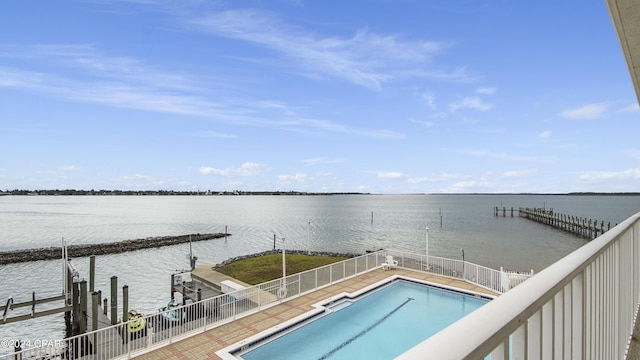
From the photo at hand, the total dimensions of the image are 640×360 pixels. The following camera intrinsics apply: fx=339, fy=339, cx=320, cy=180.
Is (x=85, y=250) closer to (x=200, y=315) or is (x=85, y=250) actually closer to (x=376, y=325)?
(x=200, y=315)

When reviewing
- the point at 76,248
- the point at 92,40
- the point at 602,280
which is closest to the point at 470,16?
the point at 602,280

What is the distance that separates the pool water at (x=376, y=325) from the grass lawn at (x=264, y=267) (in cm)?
1009

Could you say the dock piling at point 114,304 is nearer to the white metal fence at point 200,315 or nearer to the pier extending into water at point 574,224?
the white metal fence at point 200,315

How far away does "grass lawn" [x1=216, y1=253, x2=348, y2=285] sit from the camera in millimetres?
24233

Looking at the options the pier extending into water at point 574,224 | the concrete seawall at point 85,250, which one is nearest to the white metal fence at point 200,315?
the pier extending into water at point 574,224

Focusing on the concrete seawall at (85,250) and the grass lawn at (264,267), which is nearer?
the grass lawn at (264,267)

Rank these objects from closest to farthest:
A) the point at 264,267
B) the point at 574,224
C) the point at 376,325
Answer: the point at 376,325, the point at 264,267, the point at 574,224

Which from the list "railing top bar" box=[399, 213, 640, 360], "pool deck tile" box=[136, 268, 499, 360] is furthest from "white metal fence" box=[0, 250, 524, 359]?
"railing top bar" box=[399, 213, 640, 360]

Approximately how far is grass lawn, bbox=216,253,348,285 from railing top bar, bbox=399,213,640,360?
22963 millimetres

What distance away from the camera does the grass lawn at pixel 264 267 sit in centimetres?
2423

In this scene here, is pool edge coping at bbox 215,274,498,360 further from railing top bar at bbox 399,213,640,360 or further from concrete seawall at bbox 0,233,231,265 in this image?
concrete seawall at bbox 0,233,231,265

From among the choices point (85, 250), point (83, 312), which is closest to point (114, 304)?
point (83, 312)

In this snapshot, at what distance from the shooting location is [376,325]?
1326 centimetres

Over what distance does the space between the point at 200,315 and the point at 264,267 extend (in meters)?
15.6
